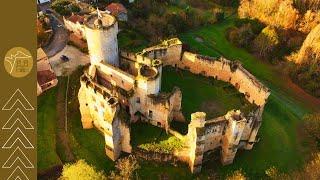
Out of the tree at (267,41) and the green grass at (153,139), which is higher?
the tree at (267,41)

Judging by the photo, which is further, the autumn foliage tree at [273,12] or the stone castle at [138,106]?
the autumn foliage tree at [273,12]

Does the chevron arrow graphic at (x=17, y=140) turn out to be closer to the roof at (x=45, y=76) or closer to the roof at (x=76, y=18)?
the roof at (x=45, y=76)

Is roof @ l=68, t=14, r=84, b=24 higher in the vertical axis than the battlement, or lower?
higher

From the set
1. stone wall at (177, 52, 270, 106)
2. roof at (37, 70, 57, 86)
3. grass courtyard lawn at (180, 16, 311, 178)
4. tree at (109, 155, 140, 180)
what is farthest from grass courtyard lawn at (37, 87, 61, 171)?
grass courtyard lawn at (180, 16, 311, 178)

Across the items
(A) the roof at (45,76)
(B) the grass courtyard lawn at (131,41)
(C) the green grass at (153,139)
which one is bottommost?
(C) the green grass at (153,139)

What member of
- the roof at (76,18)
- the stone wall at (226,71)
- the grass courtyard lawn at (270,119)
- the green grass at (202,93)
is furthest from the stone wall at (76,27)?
the grass courtyard lawn at (270,119)

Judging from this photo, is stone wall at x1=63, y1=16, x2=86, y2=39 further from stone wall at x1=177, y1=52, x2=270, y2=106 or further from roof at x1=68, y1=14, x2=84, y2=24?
stone wall at x1=177, y1=52, x2=270, y2=106
